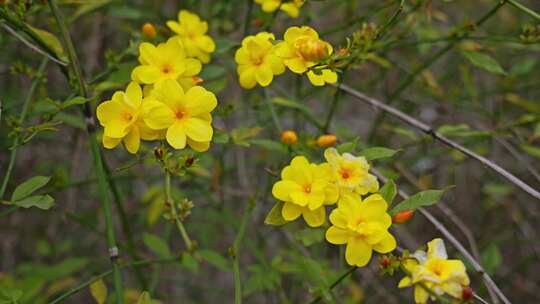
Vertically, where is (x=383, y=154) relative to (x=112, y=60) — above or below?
below

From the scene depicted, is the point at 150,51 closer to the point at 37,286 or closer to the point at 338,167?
the point at 338,167

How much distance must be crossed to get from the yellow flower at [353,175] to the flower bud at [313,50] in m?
0.21

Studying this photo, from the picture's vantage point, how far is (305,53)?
1.30 m

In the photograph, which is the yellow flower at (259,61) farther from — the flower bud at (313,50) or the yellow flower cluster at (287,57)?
the flower bud at (313,50)

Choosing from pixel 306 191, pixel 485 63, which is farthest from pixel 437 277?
pixel 485 63

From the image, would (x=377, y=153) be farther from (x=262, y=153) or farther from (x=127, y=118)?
(x=262, y=153)

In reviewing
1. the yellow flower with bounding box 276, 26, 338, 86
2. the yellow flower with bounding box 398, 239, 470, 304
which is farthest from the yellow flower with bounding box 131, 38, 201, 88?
the yellow flower with bounding box 398, 239, 470, 304

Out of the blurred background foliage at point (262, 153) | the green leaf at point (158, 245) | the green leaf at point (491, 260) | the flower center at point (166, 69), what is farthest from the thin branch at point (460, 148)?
the green leaf at point (158, 245)

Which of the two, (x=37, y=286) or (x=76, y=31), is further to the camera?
(x=76, y=31)

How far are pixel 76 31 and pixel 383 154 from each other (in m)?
2.12

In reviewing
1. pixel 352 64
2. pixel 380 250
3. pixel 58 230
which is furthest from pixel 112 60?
pixel 58 230

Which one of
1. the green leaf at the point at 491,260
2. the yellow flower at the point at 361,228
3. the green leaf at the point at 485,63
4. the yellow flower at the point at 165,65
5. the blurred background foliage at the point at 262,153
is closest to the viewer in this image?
the yellow flower at the point at 361,228

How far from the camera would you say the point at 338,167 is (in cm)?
133

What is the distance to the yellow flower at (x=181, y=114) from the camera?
1.31m
